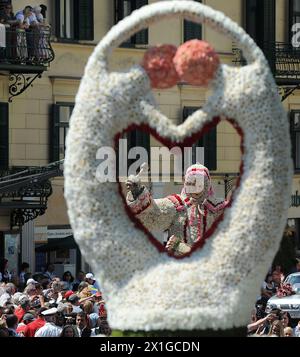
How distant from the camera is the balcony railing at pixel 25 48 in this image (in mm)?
29438

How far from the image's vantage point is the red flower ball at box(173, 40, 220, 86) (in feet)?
32.1

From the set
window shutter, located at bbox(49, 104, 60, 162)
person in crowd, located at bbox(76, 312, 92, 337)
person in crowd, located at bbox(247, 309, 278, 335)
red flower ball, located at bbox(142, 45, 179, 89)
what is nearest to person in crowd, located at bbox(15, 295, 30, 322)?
person in crowd, located at bbox(76, 312, 92, 337)

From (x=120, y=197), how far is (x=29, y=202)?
20064 millimetres

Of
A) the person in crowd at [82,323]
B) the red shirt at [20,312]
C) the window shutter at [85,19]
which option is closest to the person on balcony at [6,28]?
the window shutter at [85,19]

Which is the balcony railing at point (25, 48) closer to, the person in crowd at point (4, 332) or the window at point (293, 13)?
the window at point (293, 13)

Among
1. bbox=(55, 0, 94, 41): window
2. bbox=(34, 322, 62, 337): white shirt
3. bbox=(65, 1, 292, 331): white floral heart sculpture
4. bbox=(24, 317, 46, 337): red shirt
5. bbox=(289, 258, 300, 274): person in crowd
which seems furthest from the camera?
bbox=(55, 0, 94, 41): window

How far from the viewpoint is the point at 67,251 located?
31062 millimetres

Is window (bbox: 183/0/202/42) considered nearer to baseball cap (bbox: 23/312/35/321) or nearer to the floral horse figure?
baseball cap (bbox: 23/312/35/321)

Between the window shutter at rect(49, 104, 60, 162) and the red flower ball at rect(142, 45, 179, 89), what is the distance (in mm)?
22212

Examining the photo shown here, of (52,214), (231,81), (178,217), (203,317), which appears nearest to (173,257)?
(203,317)

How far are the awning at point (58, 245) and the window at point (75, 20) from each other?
4122 mm

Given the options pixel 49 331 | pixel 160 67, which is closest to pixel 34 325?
pixel 49 331
